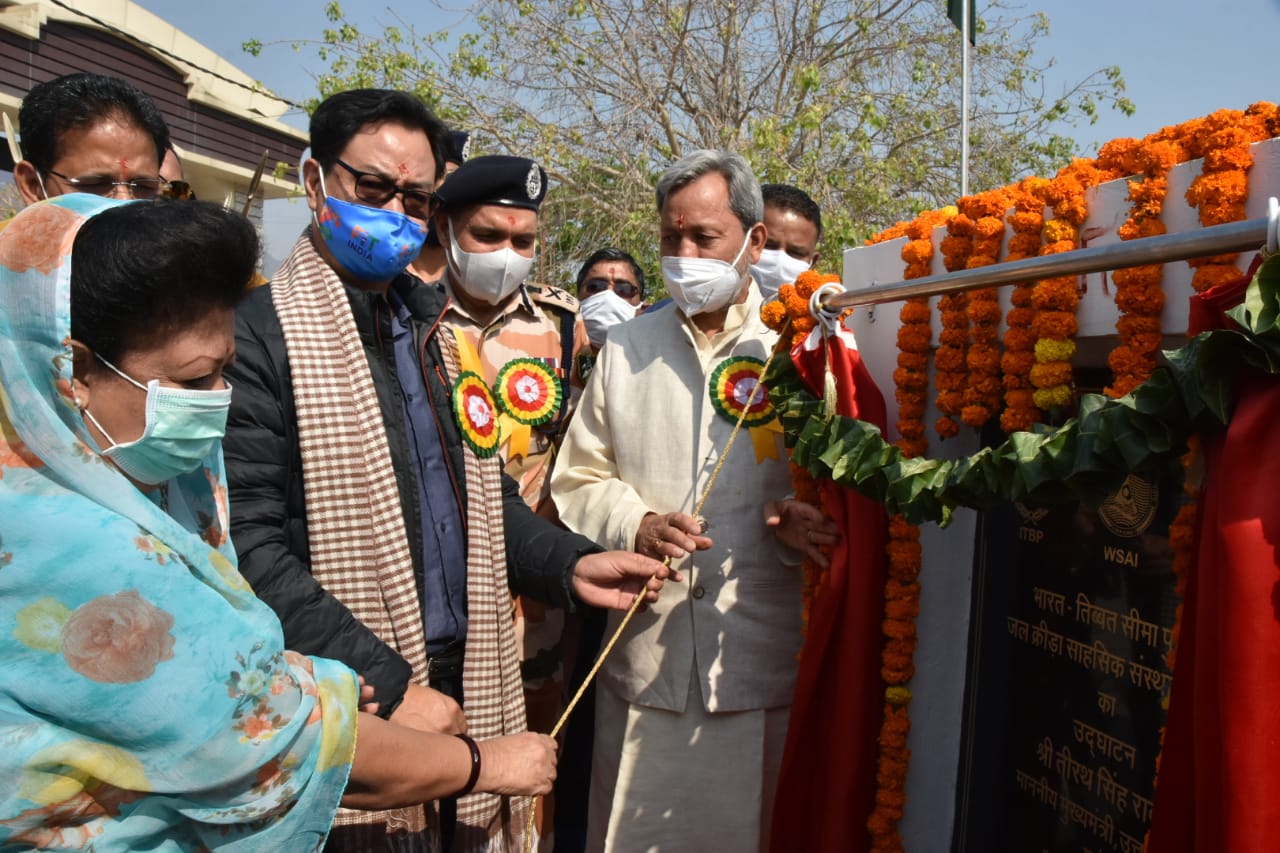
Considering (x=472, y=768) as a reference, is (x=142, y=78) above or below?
above

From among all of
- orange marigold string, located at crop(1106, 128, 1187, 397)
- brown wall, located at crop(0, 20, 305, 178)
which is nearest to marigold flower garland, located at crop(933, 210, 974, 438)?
orange marigold string, located at crop(1106, 128, 1187, 397)

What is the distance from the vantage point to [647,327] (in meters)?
3.23

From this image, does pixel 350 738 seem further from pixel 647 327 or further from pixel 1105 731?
pixel 647 327

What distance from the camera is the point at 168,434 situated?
1441mm

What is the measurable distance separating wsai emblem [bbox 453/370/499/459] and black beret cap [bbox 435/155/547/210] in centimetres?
97

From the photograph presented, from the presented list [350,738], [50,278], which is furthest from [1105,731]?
[50,278]

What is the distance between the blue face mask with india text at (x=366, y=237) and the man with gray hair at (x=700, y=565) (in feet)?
2.98

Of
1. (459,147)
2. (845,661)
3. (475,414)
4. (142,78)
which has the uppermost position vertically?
(142,78)

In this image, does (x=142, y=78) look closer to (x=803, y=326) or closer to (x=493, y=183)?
(x=493, y=183)

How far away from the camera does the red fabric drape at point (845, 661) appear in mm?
2477

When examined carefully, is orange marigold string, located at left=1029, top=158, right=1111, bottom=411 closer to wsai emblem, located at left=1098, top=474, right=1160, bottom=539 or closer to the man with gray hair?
wsai emblem, located at left=1098, top=474, right=1160, bottom=539

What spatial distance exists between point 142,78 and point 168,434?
13219mm

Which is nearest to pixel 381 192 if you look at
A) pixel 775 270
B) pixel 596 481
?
pixel 596 481

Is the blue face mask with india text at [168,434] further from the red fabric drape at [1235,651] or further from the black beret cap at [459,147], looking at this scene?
the black beret cap at [459,147]
